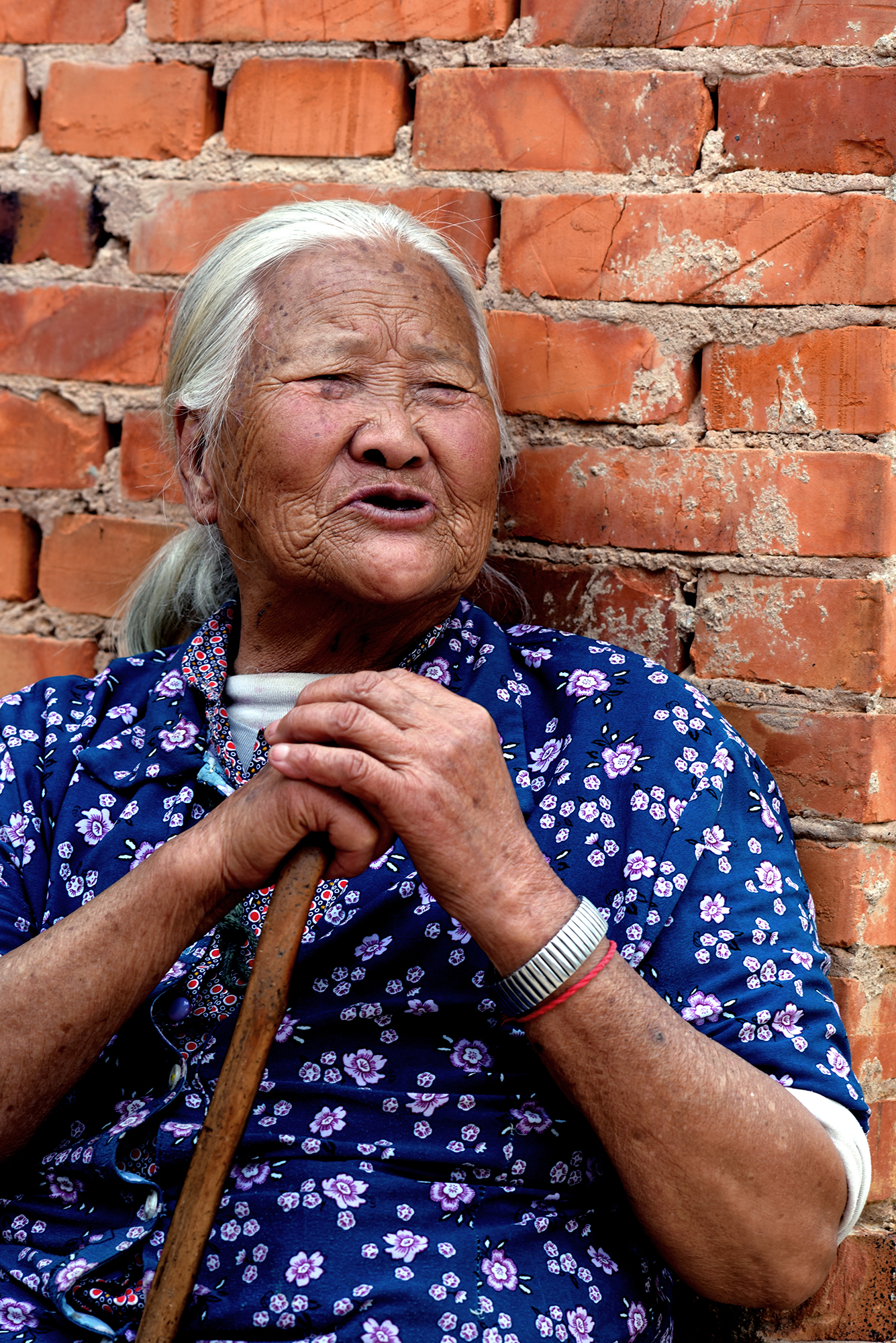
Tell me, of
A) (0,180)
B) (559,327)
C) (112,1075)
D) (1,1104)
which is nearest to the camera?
(1,1104)

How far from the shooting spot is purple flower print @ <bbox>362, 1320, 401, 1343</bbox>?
1323 mm

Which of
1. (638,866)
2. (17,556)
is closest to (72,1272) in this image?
(638,866)

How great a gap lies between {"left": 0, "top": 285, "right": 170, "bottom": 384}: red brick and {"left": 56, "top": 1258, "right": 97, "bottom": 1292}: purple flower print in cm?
143

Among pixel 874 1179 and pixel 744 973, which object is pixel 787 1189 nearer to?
pixel 744 973

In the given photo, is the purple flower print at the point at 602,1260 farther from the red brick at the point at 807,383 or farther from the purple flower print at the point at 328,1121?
the red brick at the point at 807,383

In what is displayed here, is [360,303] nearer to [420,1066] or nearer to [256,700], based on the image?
[256,700]

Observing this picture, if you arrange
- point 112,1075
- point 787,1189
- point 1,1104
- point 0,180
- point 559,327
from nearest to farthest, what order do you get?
point 787,1189 → point 1,1104 → point 112,1075 → point 559,327 → point 0,180

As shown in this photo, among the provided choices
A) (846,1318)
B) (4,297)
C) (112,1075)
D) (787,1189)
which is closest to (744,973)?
(787,1189)

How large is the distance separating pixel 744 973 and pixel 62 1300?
0.90 m

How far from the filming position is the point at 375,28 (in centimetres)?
200

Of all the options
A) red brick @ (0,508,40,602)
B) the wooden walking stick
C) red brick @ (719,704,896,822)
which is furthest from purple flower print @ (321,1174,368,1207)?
red brick @ (0,508,40,602)

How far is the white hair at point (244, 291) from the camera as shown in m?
1.83

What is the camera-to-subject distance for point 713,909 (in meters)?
1.50

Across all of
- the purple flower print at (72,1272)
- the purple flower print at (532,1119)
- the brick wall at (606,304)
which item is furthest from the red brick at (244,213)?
the purple flower print at (72,1272)
